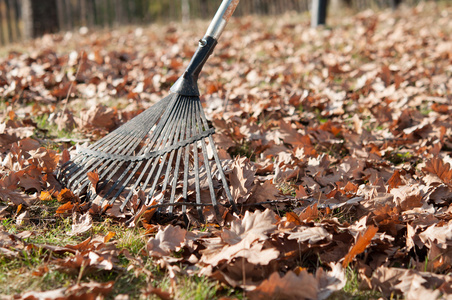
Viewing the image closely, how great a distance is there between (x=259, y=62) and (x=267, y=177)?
3300 mm

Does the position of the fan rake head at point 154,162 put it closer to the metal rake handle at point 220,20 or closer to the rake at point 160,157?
the rake at point 160,157

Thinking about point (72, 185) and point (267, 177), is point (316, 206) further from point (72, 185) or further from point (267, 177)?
point (72, 185)

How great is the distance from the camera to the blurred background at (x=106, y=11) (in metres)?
8.34

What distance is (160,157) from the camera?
1951 millimetres

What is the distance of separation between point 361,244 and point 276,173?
774 mm

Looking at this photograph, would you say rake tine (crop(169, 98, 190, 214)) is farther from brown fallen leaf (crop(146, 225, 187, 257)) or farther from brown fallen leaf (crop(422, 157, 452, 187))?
brown fallen leaf (crop(422, 157, 452, 187))

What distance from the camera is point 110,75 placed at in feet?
13.9

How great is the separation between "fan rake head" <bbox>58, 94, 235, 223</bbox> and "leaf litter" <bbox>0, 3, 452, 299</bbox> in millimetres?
69

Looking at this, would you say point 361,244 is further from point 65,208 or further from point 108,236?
point 65,208

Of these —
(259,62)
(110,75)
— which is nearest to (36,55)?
(110,75)

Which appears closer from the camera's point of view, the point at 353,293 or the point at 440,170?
the point at 353,293

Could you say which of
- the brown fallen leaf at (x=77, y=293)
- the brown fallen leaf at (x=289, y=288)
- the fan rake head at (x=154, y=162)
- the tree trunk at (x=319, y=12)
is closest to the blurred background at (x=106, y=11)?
the tree trunk at (x=319, y=12)

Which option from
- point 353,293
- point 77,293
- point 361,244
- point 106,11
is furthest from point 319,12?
point 106,11

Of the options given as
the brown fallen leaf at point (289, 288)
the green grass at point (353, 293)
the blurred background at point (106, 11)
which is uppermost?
the blurred background at point (106, 11)
